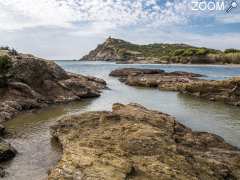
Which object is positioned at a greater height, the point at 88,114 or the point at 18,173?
the point at 88,114

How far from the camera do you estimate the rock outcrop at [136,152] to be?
16312 mm

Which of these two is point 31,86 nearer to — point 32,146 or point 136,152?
point 32,146

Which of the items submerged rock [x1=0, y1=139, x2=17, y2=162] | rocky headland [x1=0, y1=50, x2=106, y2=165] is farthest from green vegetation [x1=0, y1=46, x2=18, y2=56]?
submerged rock [x1=0, y1=139, x2=17, y2=162]

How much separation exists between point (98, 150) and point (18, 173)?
17.4ft

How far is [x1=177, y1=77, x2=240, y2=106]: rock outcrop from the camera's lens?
5047cm

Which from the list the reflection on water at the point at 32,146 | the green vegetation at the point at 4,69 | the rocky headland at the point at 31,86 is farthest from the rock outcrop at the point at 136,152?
the green vegetation at the point at 4,69

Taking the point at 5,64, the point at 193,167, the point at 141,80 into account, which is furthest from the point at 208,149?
the point at 141,80

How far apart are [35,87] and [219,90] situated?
27715mm

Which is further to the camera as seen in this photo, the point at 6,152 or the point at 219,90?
the point at 219,90

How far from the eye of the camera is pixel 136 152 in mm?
19062

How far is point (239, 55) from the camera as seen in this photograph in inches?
7594

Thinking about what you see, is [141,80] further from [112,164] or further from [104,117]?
[112,164]

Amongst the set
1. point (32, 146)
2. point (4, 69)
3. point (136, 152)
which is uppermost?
point (4, 69)

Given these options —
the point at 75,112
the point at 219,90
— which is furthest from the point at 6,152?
the point at 219,90
